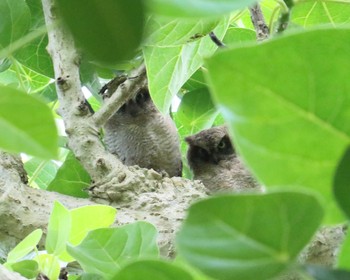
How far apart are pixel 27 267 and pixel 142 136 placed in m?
0.85

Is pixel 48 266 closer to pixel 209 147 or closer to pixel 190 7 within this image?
pixel 190 7

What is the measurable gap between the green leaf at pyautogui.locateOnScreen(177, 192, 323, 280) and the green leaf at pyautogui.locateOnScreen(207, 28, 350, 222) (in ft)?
0.04

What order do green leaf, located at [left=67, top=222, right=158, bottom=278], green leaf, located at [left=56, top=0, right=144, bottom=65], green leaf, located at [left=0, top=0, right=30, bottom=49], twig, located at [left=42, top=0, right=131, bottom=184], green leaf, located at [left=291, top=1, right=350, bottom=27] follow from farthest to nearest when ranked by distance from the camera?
twig, located at [left=42, top=0, right=131, bottom=184]
green leaf, located at [left=291, top=1, right=350, bottom=27]
green leaf, located at [left=0, top=0, right=30, bottom=49]
green leaf, located at [left=67, top=222, right=158, bottom=278]
green leaf, located at [left=56, top=0, right=144, bottom=65]

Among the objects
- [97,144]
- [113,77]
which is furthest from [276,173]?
[113,77]

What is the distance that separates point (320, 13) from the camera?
99 cm

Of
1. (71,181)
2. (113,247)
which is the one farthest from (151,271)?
(71,181)

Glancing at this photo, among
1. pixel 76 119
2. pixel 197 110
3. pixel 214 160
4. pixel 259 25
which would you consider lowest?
pixel 214 160

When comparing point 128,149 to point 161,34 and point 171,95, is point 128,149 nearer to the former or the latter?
point 171,95

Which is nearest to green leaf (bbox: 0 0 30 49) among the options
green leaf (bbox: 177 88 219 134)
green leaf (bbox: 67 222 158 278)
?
green leaf (bbox: 67 222 158 278)

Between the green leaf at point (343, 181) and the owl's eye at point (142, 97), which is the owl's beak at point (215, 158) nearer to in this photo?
the owl's eye at point (142, 97)

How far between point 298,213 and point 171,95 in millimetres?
866

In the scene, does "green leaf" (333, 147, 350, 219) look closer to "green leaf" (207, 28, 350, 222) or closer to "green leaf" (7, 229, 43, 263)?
"green leaf" (207, 28, 350, 222)

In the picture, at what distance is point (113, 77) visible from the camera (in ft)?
4.40

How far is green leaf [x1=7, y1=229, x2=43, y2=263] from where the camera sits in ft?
1.87
